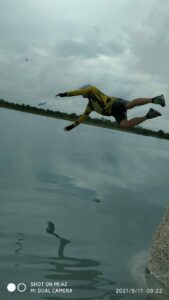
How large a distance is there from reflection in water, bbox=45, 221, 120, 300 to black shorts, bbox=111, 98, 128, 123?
141 inches

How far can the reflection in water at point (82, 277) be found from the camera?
10.1 meters

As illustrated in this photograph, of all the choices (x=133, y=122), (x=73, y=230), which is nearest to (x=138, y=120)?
(x=133, y=122)

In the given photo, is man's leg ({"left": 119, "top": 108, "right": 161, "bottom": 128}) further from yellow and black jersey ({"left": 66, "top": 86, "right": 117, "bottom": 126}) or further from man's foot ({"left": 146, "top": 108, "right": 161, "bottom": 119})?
yellow and black jersey ({"left": 66, "top": 86, "right": 117, "bottom": 126})

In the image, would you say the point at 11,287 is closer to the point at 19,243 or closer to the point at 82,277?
the point at 82,277

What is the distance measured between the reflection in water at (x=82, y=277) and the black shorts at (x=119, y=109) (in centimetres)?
358

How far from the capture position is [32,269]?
10766mm

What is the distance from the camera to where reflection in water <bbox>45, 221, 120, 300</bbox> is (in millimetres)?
10125

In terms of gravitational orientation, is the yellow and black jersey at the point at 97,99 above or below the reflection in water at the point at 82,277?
above

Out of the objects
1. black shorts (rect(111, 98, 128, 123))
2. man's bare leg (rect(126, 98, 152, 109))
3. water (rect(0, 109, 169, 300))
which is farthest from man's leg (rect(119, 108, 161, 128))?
water (rect(0, 109, 169, 300))

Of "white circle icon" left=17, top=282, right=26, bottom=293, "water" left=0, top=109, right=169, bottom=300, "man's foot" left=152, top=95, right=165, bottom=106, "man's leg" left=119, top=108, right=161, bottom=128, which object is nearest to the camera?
"white circle icon" left=17, top=282, right=26, bottom=293

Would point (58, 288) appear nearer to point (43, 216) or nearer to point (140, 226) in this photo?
point (43, 216)

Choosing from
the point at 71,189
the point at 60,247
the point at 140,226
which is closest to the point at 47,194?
the point at 71,189

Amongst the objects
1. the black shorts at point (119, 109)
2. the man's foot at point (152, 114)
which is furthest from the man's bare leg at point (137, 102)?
the man's foot at point (152, 114)
